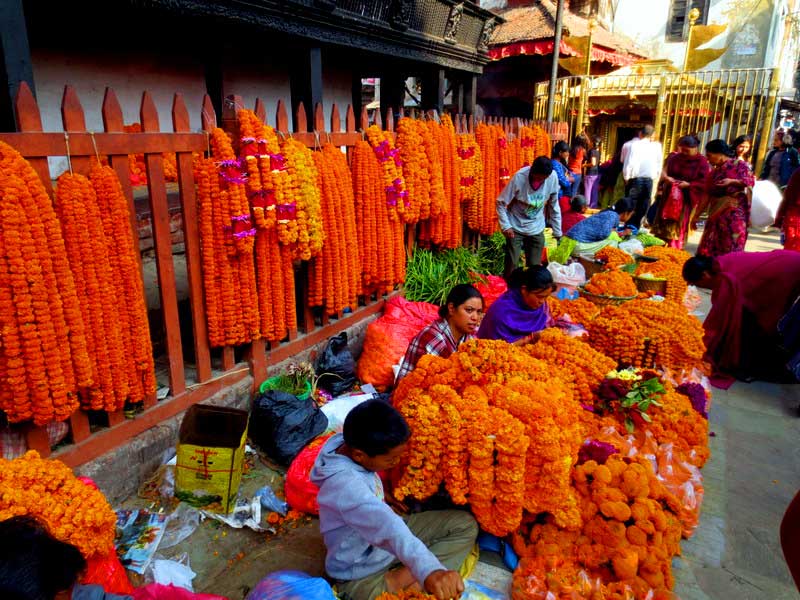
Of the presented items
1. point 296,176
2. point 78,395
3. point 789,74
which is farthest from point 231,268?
point 789,74

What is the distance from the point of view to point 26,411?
8.06 ft

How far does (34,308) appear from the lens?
2389 millimetres

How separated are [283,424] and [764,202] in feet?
24.5

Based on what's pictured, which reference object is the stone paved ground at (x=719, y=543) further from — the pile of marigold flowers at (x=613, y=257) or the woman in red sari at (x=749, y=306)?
the pile of marigold flowers at (x=613, y=257)

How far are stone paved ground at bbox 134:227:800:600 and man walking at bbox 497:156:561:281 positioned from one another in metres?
3.08

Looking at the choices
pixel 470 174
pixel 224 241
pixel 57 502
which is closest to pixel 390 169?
pixel 470 174

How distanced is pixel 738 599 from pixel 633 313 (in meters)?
2.32

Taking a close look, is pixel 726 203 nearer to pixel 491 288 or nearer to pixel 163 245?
pixel 491 288

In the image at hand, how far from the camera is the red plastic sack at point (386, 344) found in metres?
4.48

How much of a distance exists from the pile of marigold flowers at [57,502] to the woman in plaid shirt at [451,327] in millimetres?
1827

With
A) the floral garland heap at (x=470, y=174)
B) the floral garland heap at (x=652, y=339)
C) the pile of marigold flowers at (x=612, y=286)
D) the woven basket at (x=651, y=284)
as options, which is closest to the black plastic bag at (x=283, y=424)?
the floral garland heap at (x=652, y=339)

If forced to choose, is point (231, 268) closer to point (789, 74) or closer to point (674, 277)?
point (674, 277)

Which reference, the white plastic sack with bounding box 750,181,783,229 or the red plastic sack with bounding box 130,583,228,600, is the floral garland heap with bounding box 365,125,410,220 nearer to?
the red plastic sack with bounding box 130,583,228,600

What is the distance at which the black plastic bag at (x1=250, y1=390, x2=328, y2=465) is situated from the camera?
338 cm
